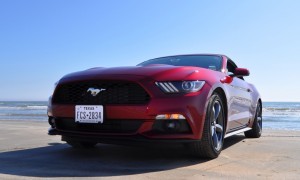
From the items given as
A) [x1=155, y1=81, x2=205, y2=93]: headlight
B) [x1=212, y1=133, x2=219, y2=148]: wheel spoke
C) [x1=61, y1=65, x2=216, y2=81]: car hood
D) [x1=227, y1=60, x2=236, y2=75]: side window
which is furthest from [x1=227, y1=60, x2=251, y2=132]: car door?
[x1=155, y1=81, x2=205, y2=93]: headlight

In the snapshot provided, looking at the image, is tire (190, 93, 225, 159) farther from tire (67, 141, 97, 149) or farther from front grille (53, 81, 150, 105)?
tire (67, 141, 97, 149)

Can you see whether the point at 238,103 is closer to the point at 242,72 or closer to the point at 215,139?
the point at 242,72

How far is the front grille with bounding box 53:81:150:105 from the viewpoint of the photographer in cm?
340

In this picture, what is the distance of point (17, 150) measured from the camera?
4.43 meters

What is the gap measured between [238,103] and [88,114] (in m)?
2.37

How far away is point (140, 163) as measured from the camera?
352 cm

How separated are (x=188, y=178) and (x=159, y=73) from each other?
1126 millimetres

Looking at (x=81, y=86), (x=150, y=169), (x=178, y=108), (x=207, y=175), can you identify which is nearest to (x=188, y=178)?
(x=207, y=175)

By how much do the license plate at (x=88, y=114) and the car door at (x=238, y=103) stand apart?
1.79 m

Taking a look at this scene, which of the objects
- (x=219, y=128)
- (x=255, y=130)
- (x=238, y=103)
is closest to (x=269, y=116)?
(x=255, y=130)

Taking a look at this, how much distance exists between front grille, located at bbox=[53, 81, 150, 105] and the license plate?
54 mm

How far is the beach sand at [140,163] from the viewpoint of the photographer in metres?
2.95

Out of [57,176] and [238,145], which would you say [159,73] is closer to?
[57,176]

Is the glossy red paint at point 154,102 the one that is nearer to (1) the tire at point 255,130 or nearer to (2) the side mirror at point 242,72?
(2) the side mirror at point 242,72
